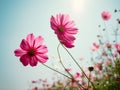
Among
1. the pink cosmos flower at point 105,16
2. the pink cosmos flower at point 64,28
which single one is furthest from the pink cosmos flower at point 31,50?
the pink cosmos flower at point 105,16

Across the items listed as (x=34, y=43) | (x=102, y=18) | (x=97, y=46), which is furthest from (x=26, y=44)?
(x=97, y=46)

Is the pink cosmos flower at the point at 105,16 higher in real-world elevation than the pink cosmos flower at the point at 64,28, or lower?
higher

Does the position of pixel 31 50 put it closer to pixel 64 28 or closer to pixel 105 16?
pixel 64 28

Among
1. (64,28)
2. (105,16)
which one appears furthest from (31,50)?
(105,16)

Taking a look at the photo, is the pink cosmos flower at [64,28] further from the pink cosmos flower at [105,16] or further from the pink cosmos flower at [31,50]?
the pink cosmos flower at [105,16]

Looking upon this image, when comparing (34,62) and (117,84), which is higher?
(34,62)

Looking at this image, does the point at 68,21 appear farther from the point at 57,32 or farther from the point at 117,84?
the point at 117,84
